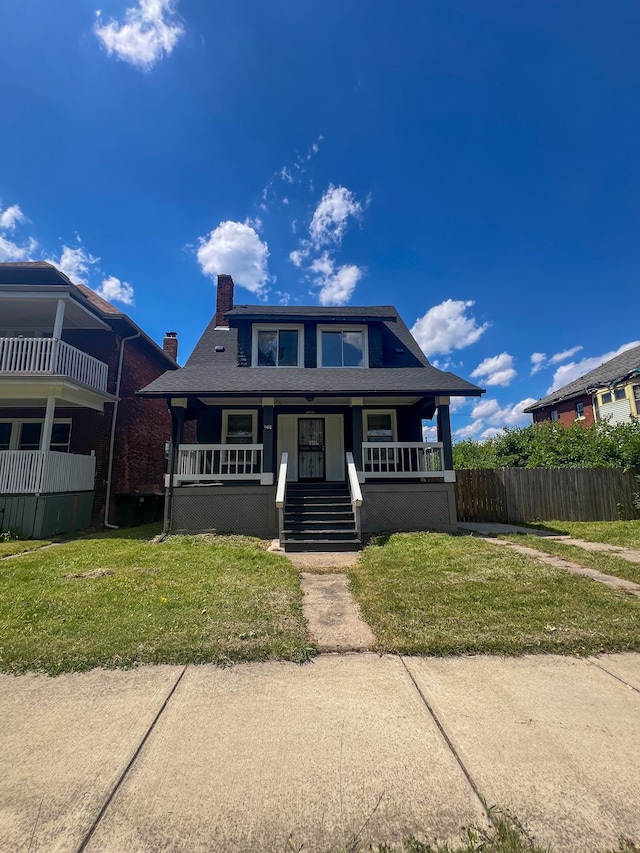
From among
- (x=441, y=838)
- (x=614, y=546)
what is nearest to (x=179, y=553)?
(x=441, y=838)

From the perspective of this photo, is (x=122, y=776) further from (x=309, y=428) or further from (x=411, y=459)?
(x=309, y=428)

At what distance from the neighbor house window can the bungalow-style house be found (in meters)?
0.03

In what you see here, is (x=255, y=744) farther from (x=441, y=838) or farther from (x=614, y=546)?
(x=614, y=546)

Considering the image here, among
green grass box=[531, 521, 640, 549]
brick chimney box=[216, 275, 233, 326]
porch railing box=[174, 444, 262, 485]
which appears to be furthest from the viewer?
brick chimney box=[216, 275, 233, 326]

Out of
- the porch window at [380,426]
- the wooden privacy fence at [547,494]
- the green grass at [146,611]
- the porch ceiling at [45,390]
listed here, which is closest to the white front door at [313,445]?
the porch window at [380,426]

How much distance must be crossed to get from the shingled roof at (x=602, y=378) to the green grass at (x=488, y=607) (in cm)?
2240

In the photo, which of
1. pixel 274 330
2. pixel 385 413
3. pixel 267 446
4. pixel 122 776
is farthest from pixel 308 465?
pixel 122 776

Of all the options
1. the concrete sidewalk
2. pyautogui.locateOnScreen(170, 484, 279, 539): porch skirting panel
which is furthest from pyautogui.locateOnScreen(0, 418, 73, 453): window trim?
the concrete sidewalk

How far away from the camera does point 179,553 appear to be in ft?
23.3

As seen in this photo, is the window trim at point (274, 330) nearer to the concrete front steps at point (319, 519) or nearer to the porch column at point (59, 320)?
the concrete front steps at point (319, 519)

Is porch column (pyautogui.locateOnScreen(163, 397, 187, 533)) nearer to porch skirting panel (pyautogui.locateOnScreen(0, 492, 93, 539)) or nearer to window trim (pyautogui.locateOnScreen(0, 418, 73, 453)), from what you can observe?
porch skirting panel (pyautogui.locateOnScreen(0, 492, 93, 539))

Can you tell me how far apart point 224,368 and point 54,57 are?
8672 mm

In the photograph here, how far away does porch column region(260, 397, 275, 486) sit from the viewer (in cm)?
977

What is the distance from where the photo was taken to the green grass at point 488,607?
10.9 feet
